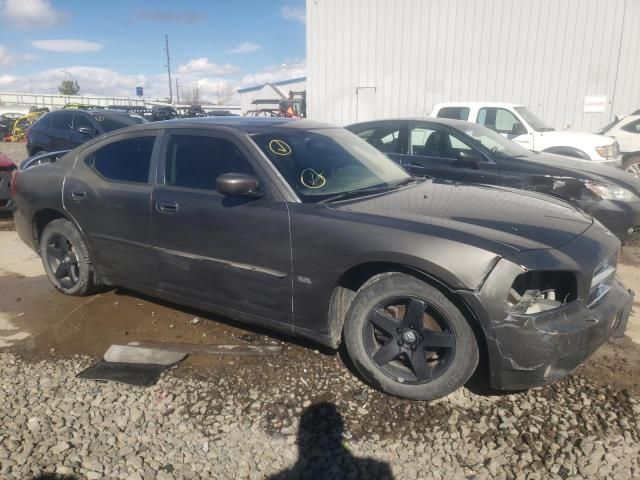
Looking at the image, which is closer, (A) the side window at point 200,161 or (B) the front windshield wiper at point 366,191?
(B) the front windshield wiper at point 366,191

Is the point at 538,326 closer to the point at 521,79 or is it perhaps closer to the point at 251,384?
the point at 251,384

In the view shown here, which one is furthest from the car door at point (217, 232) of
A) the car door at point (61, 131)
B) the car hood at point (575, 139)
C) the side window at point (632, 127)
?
the side window at point (632, 127)

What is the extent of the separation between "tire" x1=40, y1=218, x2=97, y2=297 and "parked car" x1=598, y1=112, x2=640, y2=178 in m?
9.75

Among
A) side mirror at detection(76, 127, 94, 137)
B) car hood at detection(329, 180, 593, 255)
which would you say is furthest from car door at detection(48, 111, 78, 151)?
car hood at detection(329, 180, 593, 255)

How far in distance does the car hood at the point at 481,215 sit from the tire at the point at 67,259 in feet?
7.74

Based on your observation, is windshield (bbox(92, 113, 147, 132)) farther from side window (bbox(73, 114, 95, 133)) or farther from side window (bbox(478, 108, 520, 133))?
side window (bbox(478, 108, 520, 133))

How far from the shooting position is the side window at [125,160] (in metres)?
3.60

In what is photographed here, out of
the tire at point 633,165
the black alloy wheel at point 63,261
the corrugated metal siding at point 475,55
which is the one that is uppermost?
the corrugated metal siding at point 475,55

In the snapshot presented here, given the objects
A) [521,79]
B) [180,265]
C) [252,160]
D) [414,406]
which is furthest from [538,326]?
[521,79]

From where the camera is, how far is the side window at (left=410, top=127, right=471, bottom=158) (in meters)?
6.04

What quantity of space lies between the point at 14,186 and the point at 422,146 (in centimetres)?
453

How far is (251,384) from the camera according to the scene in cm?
290

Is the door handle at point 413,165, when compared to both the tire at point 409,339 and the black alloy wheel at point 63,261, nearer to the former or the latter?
the tire at point 409,339


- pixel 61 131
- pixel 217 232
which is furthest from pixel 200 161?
pixel 61 131
